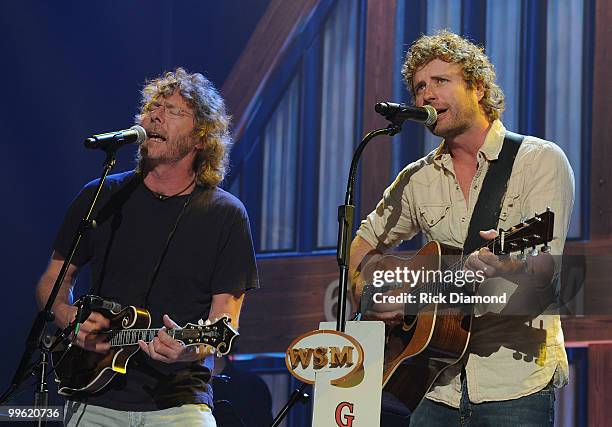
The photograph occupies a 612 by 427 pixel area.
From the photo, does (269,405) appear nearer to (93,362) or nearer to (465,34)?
(93,362)

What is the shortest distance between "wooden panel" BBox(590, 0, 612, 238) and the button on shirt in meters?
0.75

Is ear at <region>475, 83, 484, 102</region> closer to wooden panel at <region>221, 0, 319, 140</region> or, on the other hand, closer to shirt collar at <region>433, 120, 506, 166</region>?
shirt collar at <region>433, 120, 506, 166</region>

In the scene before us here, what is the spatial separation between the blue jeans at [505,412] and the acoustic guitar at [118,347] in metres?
0.83

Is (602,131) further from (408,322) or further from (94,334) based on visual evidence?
(94,334)

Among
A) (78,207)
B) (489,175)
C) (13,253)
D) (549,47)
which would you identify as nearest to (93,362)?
(78,207)

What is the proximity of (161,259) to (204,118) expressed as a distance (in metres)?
0.77

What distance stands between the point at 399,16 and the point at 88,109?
1.95 m

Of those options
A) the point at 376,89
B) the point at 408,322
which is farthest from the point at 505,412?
the point at 376,89

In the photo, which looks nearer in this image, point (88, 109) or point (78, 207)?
point (78, 207)

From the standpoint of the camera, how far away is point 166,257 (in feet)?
12.5

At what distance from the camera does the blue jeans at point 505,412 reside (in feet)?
10.3

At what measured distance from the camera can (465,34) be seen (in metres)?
4.61

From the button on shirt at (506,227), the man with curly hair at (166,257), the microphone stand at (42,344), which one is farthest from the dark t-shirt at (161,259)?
the button on shirt at (506,227)

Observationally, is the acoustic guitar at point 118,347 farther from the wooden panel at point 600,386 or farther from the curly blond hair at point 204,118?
the wooden panel at point 600,386
